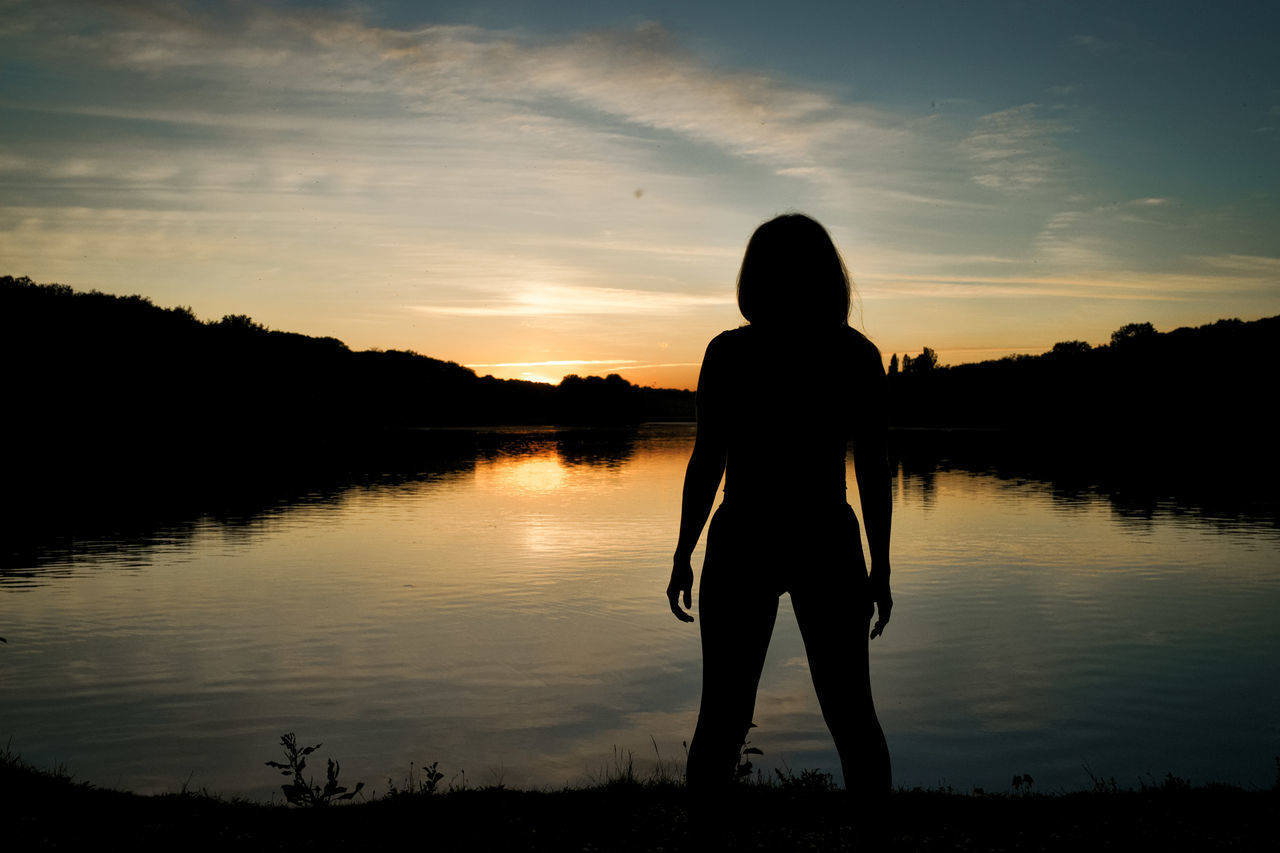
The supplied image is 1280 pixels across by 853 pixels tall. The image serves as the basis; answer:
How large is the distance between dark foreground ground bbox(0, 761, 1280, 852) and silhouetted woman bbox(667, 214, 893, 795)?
1.22 metres

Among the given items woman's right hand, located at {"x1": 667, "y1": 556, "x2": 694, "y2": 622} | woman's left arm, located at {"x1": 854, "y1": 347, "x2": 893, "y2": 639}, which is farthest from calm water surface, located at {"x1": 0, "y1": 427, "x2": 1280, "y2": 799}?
woman's left arm, located at {"x1": 854, "y1": 347, "x2": 893, "y2": 639}

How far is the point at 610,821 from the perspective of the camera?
5.63 m

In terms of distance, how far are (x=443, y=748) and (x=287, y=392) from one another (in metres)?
160

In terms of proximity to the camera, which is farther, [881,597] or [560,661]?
[560,661]

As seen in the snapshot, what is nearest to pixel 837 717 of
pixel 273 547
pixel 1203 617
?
pixel 1203 617

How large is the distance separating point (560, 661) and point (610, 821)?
856 cm

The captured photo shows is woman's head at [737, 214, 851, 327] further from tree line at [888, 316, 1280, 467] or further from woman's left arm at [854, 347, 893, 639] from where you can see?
tree line at [888, 316, 1280, 467]

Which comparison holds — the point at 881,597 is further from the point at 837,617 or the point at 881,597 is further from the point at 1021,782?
the point at 1021,782

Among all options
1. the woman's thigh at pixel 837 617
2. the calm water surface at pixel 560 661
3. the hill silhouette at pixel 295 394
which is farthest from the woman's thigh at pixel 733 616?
the hill silhouette at pixel 295 394

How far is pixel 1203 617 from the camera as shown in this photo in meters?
17.2

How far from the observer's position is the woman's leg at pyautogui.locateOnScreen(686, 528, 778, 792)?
3623mm

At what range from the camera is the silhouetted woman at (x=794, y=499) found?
142 inches

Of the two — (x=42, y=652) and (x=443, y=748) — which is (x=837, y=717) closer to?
(x=443, y=748)

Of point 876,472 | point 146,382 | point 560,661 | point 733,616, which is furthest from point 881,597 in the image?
point 146,382
